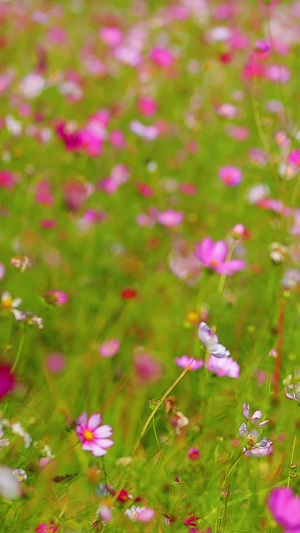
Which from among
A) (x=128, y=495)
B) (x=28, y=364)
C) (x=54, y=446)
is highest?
(x=128, y=495)

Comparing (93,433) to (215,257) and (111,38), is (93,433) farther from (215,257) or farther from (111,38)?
(111,38)

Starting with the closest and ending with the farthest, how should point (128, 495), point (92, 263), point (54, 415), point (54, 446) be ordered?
point (128, 495), point (54, 446), point (54, 415), point (92, 263)

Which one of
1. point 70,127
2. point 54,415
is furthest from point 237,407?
point 70,127

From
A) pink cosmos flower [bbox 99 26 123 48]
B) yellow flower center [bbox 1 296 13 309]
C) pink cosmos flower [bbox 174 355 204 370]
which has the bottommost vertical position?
pink cosmos flower [bbox 99 26 123 48]

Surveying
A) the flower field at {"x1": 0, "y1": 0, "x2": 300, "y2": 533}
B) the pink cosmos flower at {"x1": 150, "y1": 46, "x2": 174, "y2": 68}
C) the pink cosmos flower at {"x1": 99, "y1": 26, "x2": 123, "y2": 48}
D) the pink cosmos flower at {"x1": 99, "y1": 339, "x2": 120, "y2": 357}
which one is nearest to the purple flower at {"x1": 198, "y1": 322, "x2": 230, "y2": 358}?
the flower field at {"x1": 0, "y1": 0, "x2": 300, "y2": 533}

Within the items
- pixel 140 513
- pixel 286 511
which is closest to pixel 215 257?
pixel 140 513

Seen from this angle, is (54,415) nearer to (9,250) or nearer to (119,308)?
(119,308)

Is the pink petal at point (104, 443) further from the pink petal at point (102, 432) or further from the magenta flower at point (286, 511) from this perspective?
the magenta flower at point (286, 511)

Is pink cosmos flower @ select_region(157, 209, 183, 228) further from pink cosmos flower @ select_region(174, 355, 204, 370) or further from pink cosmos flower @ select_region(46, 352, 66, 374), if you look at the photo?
pink cosmos flower @ select_region(174, 355, 204, 370)

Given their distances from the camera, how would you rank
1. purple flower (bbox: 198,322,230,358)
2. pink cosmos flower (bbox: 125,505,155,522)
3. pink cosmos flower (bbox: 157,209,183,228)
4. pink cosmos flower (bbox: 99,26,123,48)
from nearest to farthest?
1. pink cosmos flower (bbox: 125,505,155,522)
2. purple flower (bbox: 198,322,230,358)
3. pink cosmos flower (bbox: 157,209,183,228)
4. pink cosmos flower (bbox: 99,26,123,48)

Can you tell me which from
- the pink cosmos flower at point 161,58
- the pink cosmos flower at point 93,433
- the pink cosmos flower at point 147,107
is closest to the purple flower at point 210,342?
the pink cosmos flower at point 93,433
